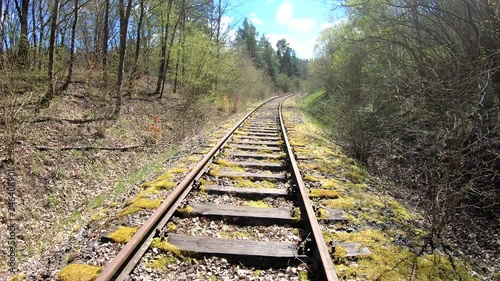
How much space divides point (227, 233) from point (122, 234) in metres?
1.08

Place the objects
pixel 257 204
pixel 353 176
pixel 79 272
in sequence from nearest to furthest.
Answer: pixel 79 272 → pixel 257 204 → pixel 353 176

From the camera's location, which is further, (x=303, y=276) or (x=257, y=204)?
(x=257, y=204)

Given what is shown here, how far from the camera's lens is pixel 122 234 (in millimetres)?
3480

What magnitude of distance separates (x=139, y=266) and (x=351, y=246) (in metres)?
2.05

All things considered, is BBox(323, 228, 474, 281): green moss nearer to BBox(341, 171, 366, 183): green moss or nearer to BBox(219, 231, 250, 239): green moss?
BBox(219, 231, 250, 239): green moss

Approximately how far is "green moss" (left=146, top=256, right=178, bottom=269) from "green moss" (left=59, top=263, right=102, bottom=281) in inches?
16.4

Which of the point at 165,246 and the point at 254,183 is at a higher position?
the point at 254,183

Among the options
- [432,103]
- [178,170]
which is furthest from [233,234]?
[432,103]

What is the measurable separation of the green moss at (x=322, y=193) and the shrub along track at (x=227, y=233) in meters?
0.04

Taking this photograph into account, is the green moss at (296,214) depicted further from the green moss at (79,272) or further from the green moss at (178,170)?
the green moss at (178,170)

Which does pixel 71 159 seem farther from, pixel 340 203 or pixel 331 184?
pixel 340 203

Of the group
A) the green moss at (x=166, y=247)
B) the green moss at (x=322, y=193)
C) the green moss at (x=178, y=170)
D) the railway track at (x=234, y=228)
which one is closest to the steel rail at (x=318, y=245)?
the railway track at (x=234, y=228)

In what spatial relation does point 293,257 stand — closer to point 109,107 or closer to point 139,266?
point 139,266

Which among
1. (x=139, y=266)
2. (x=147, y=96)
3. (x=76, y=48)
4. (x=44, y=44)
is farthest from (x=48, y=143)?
(x=147, y=96)
